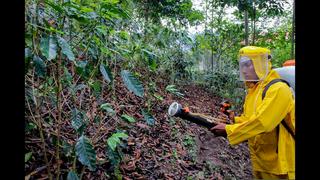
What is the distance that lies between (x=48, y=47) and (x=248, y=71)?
4.66 feet

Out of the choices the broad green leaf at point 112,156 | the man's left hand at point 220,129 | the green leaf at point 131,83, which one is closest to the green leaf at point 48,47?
the green leaf at point 131,83

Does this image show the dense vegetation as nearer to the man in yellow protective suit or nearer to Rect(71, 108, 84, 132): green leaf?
Rect(71, 108, 84, 132): green leaf

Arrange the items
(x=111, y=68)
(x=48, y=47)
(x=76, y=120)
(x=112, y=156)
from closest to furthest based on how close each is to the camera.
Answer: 1. (x=48, y=47)
2. (x=76, y=120)
3. (x=112, y=156)
4. (x=111, y=68)

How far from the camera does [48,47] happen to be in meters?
1.73

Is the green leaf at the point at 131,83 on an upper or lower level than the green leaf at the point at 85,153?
upper

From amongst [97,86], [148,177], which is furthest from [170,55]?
[97,86]

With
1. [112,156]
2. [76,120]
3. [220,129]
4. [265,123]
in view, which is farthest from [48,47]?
[265,123]

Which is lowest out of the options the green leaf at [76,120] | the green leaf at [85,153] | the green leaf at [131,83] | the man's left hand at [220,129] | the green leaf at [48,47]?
Answer: the green leaf at [85,153]

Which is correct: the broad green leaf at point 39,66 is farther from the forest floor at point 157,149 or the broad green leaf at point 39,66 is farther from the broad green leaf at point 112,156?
the broad green leaf at point 112,156

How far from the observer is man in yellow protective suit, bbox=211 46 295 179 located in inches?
78.7

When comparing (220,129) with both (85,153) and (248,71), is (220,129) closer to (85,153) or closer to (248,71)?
(248,71)

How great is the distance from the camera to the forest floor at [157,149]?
8.71ft
